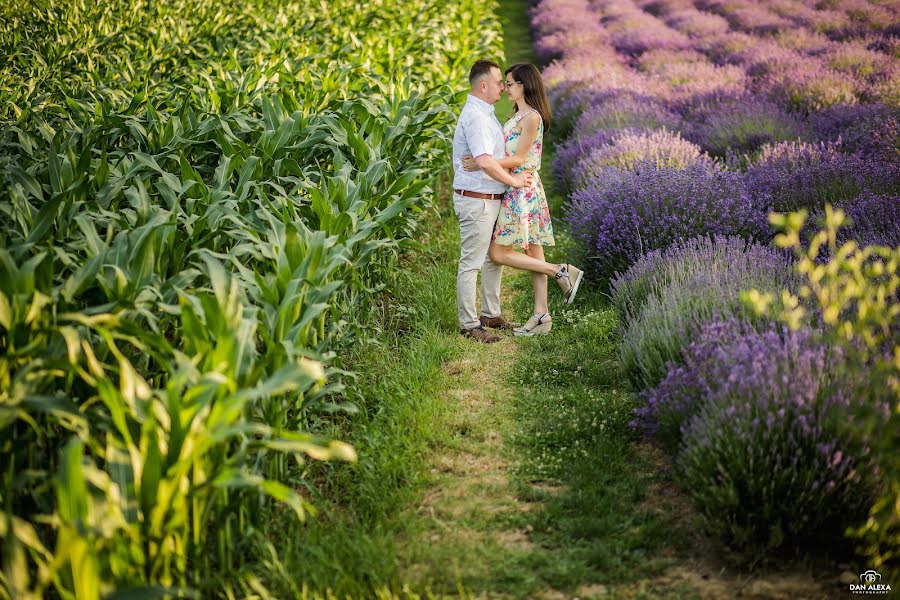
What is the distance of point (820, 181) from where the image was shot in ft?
17.6

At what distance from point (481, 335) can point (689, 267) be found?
140cm

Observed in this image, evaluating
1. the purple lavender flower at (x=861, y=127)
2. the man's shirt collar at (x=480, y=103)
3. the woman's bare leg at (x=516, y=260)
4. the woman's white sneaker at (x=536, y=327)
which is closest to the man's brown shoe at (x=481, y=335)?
the woman's white sneaker at (x=536, y=327)

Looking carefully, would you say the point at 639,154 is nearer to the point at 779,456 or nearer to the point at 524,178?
the point at 524,178

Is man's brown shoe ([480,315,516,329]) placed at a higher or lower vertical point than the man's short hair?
lower

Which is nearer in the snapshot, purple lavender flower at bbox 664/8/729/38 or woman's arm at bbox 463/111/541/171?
woman's arm at bbox 463/111/541/171

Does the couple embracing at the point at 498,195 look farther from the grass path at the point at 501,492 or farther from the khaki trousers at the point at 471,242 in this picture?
the grass path at the point at 501,492

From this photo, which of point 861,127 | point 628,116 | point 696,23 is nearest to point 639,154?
point 628,116

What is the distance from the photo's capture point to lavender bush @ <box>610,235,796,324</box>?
3.94m

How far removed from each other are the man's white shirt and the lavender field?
973mm

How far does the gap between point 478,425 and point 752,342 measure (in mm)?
1328

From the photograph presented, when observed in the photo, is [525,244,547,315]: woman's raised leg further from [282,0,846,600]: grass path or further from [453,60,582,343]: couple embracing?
[282,0,846,600]: grass path

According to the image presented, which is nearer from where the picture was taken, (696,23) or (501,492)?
(501,492)

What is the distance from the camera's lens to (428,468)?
336 centimetres

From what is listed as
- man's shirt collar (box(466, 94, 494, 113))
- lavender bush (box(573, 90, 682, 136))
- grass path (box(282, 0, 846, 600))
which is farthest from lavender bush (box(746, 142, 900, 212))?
lavender bush (box(573, 90, 682, 136))
